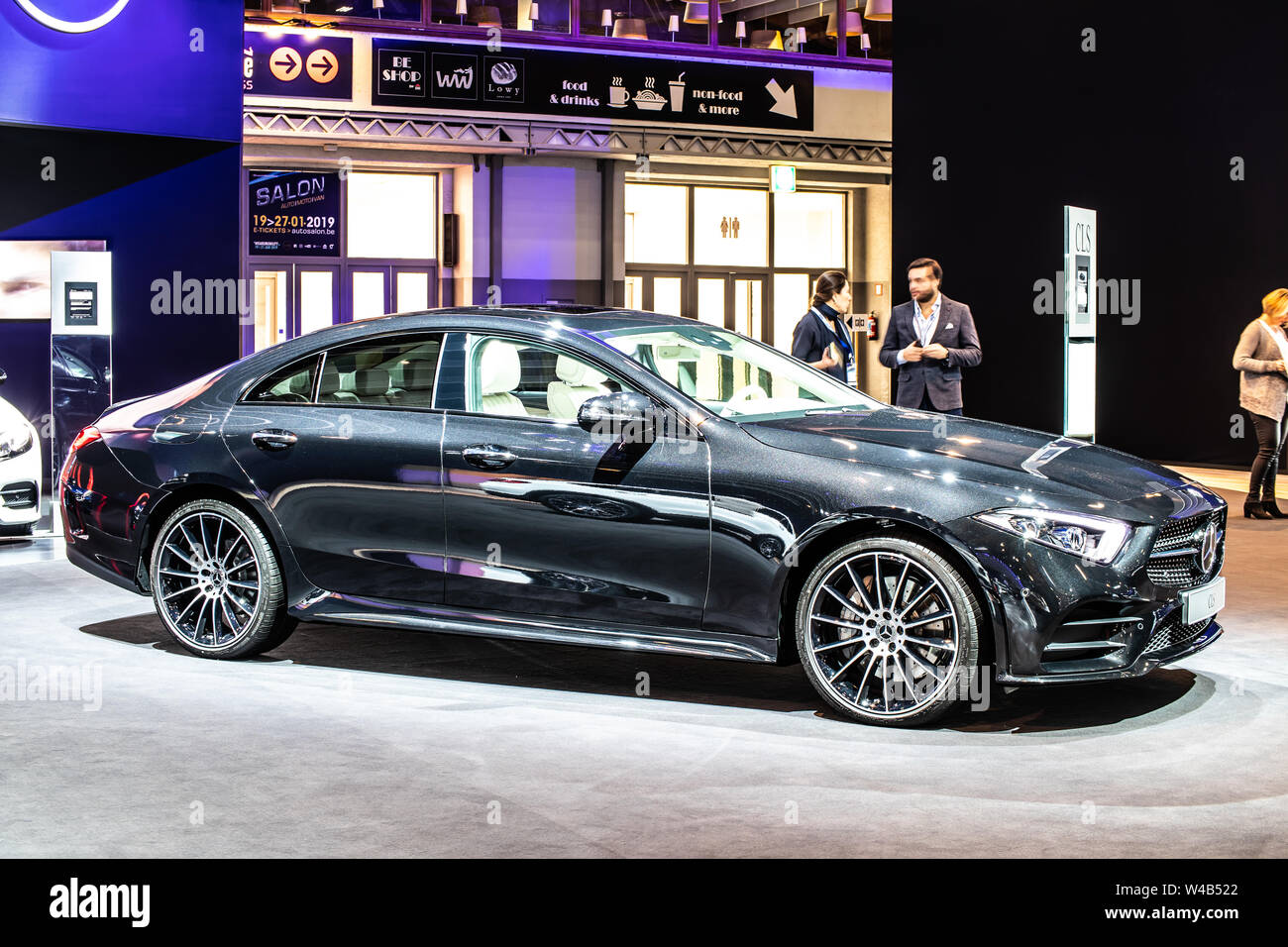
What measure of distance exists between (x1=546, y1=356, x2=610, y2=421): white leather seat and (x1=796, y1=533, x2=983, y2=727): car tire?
48.7 inches

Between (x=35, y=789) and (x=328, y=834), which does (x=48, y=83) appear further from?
(x=328, y=834)

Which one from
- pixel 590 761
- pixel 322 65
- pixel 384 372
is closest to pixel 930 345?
pixel 384 372

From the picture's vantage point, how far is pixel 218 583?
7.30 meters

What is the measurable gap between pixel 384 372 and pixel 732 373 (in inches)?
58.7

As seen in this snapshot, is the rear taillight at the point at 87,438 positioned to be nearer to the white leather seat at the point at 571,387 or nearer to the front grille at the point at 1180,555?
the white leather seat at the point at 571,387

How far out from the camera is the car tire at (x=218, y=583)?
713 cm

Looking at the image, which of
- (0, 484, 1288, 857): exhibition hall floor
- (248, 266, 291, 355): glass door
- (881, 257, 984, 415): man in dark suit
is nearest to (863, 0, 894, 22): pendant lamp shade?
(248, 266, 291, 355): glass door

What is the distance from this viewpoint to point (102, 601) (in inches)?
348

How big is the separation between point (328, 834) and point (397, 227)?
25.5 meters

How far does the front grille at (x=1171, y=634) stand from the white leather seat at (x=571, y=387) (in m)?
2.29

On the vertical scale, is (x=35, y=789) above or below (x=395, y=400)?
below

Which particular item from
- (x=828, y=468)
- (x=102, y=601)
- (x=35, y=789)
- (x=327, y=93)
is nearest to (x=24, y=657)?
(x=102, y=601)

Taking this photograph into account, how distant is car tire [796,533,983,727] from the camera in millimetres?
5773

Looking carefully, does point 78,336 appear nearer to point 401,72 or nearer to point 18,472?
point 18,472
